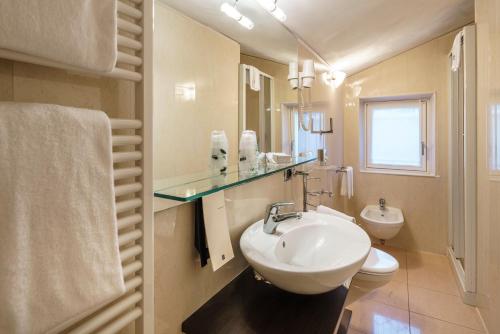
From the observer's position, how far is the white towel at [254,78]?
4.53 ft

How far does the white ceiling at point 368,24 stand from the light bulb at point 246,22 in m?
0.31

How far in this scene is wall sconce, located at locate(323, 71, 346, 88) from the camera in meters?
2.75

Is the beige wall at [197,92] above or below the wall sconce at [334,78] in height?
below

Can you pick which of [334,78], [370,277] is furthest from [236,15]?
[334,78]

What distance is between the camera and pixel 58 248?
19.4 inches

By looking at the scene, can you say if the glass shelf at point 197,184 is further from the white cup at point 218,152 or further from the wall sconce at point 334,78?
the wall sconce at point 334,78

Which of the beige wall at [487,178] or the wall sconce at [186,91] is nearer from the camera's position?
the wall sconce at [186,91]

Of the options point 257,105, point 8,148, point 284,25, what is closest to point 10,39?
point 8,148

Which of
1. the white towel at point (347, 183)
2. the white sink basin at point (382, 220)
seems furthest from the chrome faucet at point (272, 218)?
the white sink basin at point (382, 220)

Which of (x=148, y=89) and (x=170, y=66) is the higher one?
(x=170, y=66)

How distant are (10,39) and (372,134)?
3.57m

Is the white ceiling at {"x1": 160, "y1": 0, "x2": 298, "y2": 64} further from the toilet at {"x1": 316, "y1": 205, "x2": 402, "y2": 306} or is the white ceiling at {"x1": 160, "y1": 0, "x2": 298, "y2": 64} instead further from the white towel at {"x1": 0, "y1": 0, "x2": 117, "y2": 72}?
the toilet at {"x1": 316, "y1": 205, "x2": 402, "y2": 306}

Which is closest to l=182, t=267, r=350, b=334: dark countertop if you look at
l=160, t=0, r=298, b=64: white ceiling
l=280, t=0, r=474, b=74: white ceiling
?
l=160, t=0, r=298, b=64: white ceiling

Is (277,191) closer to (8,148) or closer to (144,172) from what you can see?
(144,172)
